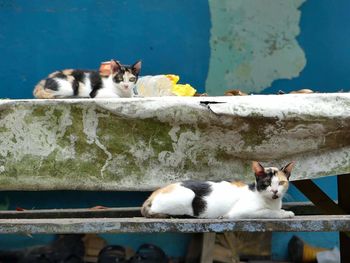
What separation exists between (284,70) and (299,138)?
6.71 ft

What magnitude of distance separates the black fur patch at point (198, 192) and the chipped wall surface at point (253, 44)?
204 centimetres

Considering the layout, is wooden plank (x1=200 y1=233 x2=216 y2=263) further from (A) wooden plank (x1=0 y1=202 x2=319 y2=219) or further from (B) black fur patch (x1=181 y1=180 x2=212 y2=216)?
(B) black fur patch (x1=181 y1=180 x2=212 y2=216)

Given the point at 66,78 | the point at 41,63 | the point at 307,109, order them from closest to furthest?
1. the point at 307,109
2. the point at 66,78
3. the point at 41,63

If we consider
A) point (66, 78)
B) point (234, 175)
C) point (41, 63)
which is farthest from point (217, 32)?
point (234, 175)

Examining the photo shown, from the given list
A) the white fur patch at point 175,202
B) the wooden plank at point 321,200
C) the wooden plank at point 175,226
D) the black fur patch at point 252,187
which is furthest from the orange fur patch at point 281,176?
the wooden plank at point 321,200

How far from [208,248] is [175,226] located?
2.06 m

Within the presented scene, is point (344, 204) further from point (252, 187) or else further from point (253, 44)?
point (253, 44)

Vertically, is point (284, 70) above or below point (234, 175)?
above

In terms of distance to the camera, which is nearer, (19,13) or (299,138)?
(299,138)

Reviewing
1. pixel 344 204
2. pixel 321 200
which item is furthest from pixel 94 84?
pixel 344 204

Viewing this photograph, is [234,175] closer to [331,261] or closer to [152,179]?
[152,179]

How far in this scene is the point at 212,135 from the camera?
329cm

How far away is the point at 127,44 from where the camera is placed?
17.1 feet

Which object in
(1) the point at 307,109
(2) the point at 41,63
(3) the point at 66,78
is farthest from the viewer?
(2) the point at 41,63
